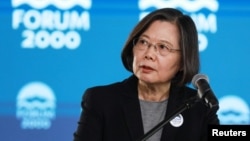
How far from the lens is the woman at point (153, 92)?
168 centimetres

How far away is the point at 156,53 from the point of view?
1658mm

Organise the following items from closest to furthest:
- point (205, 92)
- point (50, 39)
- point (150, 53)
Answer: point (205, 92) < point (150, 53) < point (50, 39)

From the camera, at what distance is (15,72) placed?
263cm

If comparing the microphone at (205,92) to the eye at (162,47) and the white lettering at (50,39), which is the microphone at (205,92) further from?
the white lettering at (50,39)

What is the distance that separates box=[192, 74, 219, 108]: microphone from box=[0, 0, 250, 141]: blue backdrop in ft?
4.30

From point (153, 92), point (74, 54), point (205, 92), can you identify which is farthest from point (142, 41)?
point (74, 54)

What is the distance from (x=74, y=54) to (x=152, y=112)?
925 mm

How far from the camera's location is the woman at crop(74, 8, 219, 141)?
1684mm

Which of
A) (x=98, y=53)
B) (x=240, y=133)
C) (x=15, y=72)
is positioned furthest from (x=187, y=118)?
(x=15, y=72)

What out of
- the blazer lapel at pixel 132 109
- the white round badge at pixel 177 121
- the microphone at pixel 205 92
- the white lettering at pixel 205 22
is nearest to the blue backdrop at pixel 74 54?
the white lettering at pixel 205 22

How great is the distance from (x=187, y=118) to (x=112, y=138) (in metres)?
0.25

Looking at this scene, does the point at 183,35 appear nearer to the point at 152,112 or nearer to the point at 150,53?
the point at 150,53

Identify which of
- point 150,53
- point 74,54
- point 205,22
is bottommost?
point 150,53

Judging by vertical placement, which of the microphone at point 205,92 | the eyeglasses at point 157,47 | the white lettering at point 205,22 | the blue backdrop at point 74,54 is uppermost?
the white lettering at point 205,22
